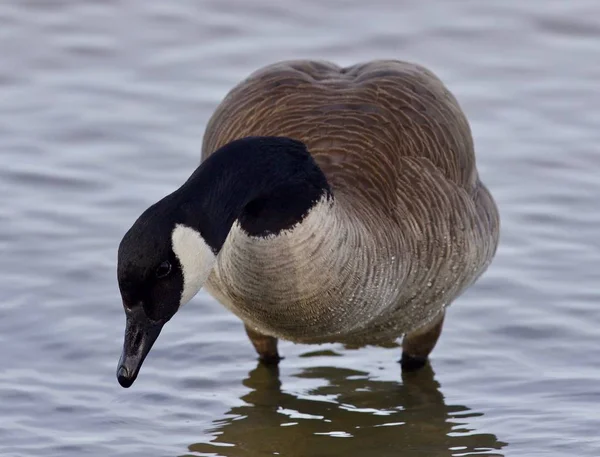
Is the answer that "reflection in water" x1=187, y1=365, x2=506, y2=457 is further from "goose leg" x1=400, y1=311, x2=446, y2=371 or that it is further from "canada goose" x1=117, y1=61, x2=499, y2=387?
"canada goose" x1=117, y1=61, x2=499, y2=387

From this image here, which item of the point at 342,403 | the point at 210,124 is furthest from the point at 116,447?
the point at 210,124

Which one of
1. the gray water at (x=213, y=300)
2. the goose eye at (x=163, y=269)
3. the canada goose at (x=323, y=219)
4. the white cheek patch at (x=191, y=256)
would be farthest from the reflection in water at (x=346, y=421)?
the goose eye at (x=163, y=269)

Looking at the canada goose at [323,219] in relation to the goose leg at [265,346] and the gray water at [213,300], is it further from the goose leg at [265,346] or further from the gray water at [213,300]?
the gray water at [213,300]

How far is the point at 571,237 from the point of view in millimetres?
8430

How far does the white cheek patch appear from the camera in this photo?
5161mm

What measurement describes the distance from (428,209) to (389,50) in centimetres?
455

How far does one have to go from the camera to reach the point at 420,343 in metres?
7.33

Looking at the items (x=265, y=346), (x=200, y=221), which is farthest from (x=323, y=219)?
(x=265, y=346)

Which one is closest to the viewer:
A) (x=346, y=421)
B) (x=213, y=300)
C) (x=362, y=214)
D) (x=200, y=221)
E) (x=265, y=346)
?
(x=200, y=221)

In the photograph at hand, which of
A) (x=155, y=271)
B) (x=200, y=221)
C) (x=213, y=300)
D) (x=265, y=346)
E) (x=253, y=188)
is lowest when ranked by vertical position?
(x=155, y=271)

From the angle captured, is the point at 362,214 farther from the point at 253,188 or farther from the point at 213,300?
the point at 213,300

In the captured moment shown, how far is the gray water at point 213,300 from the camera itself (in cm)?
671

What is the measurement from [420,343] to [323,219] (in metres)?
1.68

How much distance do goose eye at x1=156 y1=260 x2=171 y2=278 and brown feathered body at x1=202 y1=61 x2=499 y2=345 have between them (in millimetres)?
654
